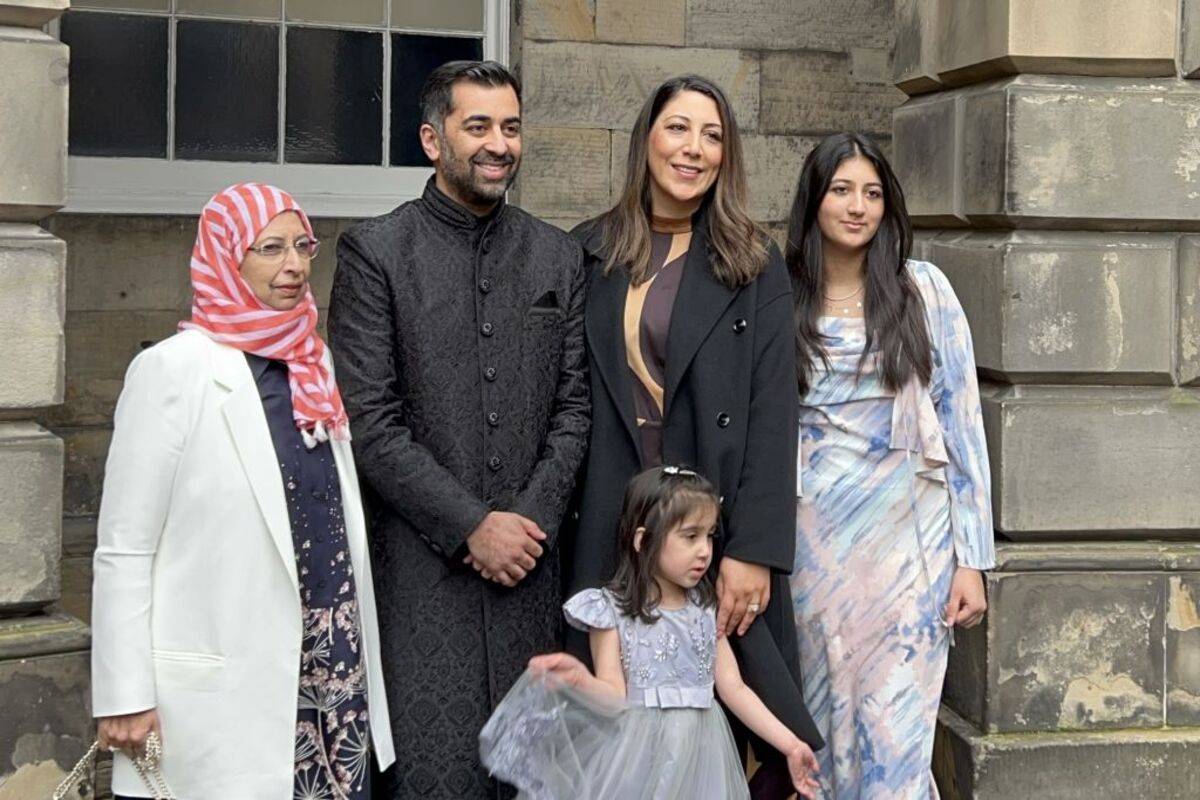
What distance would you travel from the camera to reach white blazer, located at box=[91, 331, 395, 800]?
12.7ft

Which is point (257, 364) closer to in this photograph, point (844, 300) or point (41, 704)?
point (41, 704)

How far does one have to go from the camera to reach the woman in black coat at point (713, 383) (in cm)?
445

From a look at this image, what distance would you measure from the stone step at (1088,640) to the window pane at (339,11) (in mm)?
3932

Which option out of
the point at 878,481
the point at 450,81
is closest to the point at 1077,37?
the point at 878,481

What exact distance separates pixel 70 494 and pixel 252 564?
3772 mm

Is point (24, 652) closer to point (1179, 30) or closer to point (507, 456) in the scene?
point (507, 456)

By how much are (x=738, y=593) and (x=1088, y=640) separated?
152 cm

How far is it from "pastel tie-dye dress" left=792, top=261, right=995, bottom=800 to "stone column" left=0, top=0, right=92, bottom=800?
1.91 m

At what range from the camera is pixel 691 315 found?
14.8 feet

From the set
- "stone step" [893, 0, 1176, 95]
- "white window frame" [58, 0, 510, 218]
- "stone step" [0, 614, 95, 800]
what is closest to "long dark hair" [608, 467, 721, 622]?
"stone step" [0, 614, 95, 800]

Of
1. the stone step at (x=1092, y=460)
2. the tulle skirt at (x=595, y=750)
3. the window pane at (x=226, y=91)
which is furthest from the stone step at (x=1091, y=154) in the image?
the window pane at (x=226, y=91)

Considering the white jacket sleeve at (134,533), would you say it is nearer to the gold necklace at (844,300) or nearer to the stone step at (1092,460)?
the gold necklace at (844,300)

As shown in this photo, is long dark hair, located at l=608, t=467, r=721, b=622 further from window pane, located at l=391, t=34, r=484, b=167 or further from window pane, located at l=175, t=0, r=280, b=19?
window pane, located at l=175, t=0, r=280, b=19

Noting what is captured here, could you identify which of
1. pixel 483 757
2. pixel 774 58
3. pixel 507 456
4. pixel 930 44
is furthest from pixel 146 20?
pixel 483 757
